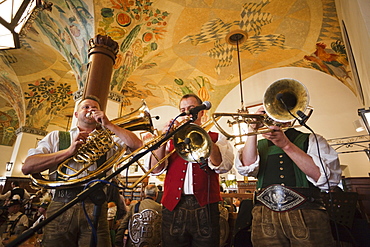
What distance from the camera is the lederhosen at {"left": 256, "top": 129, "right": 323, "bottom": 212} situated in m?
1.39

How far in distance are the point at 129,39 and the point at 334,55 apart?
6.73m

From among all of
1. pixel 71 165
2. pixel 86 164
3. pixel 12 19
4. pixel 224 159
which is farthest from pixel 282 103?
pixel 12 19

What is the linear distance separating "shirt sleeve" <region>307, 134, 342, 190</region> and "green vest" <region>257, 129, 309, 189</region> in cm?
6

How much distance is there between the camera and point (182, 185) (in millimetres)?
1767

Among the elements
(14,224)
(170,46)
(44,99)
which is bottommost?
(14,224)

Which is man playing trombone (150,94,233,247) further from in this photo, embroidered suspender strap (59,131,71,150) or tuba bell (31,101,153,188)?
embroidered suspender strap (59,131,71,150)

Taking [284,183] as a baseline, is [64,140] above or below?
above

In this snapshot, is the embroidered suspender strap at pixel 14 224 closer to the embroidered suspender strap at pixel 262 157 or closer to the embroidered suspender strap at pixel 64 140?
the embroidered suspender strap at pixel 64 140

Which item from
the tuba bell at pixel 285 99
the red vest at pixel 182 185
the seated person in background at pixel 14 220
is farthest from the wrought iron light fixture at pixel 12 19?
the seated person in background at pixel 14 220

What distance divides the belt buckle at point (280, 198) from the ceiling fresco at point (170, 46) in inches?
202

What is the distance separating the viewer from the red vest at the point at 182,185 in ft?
5.59

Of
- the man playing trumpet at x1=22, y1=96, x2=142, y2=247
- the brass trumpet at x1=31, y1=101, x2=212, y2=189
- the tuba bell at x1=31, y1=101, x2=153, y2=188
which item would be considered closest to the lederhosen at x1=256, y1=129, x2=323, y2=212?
the brass trumpet at x1=31, y1=101, x2=212, y2=189

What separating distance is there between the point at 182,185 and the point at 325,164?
3.54ft

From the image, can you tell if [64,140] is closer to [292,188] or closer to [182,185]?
[182,185]
